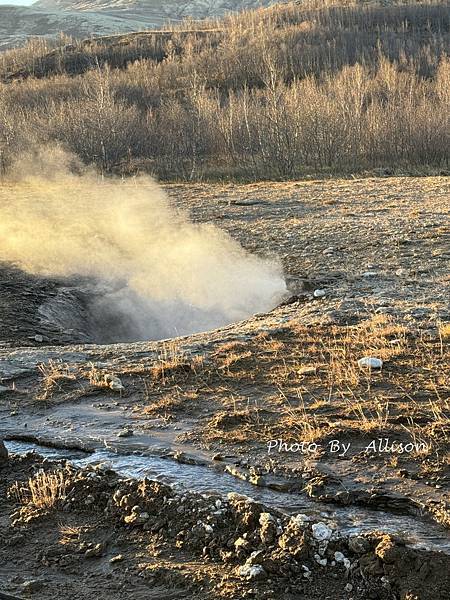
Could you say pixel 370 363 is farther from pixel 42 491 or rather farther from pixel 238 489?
pixel 42 491

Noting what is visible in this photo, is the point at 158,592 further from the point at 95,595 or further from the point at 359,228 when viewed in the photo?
the point at 359,228

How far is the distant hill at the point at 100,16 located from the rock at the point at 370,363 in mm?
104063

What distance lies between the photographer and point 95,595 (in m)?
3.71

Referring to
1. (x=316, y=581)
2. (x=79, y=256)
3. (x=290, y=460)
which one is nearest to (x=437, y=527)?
(x=316, y=581)

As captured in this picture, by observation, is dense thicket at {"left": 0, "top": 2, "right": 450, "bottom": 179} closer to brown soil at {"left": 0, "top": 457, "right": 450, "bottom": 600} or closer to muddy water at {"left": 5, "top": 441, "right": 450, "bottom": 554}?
muddy water at {"left": 5, "top": 441, "right": 450, "bottom": 554}

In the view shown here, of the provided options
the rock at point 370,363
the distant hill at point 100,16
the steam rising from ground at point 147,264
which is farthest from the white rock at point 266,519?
the distant hill at point 100,16

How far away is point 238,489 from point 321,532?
0.76m

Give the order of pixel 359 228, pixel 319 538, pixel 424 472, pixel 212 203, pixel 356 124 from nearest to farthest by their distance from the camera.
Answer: pixel 319 538, pixel 424 472, pixel 359 228, pixel 212 203, pixel 356 124

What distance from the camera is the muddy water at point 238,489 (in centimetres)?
392

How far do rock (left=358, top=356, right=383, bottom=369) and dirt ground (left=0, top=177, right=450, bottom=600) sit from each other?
0.26ft

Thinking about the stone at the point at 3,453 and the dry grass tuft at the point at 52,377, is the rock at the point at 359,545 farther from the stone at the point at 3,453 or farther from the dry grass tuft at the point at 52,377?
the dry grass tuft at the point at 52,377

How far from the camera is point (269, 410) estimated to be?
18.7 ft

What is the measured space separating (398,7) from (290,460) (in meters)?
80.3

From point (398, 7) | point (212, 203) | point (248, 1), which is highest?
point (248, 1)
